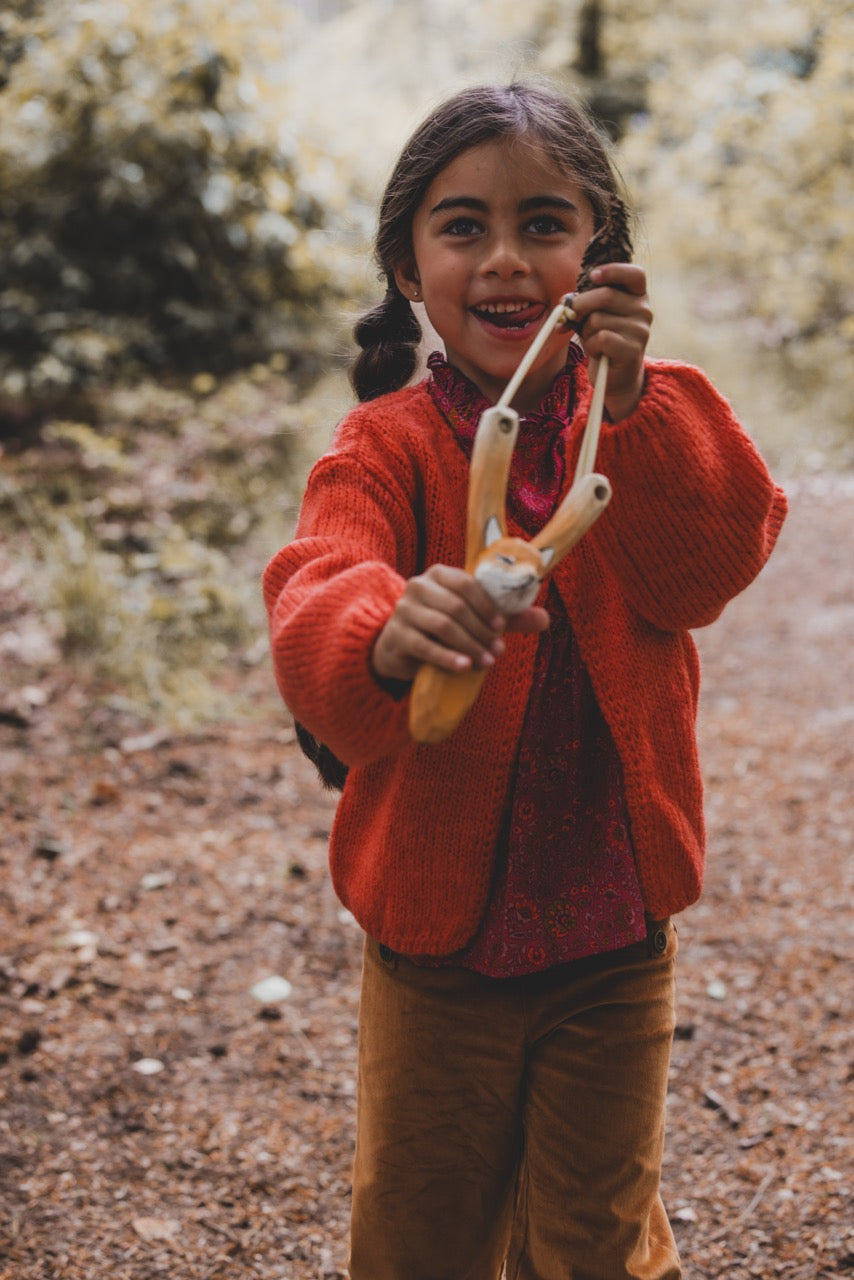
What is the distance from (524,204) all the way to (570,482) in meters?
0.33

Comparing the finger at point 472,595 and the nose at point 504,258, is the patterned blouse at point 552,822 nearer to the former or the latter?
the nose at point 504,258

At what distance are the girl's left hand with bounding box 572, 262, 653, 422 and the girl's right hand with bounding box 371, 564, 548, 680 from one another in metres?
0.35

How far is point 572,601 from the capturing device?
54.4 inches

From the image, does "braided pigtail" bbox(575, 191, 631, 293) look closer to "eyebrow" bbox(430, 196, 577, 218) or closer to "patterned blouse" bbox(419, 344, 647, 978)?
"eyebrow" bbox(430, 196, 577, 218)

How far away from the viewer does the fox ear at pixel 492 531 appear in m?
0.99

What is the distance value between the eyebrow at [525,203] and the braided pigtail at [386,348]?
251 mm

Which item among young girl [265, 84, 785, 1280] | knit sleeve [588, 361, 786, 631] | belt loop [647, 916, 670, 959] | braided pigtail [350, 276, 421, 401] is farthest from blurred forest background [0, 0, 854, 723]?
knit sleeve [588, 361, 786, 631]

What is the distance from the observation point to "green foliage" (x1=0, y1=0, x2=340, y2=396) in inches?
229

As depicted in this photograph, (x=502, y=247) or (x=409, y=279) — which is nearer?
(x=502, y=247)

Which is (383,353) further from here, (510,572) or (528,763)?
(510,572)

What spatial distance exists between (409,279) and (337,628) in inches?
26.6

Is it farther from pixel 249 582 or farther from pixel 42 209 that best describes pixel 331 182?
pixel 249 582

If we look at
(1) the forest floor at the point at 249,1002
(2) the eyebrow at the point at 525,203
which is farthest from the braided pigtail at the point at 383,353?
(1) the forest floor at the point at 249,1002

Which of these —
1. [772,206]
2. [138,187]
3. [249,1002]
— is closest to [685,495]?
[249,1002]
